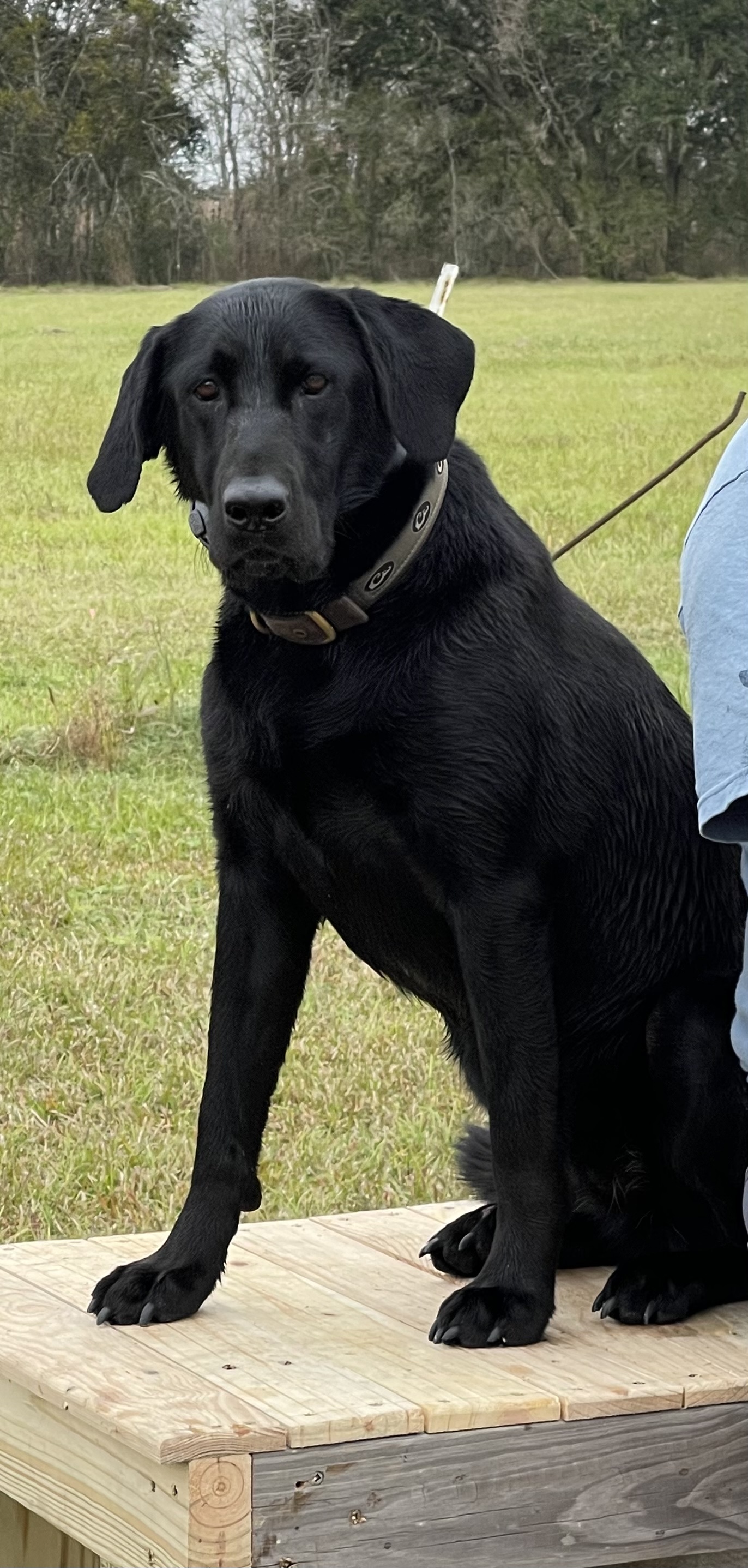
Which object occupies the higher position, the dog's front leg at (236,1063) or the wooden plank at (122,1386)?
the dog's front leg at (236,1063)

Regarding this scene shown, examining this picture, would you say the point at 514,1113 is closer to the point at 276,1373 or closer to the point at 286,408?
the point at 276,1373

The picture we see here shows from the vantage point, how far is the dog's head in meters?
1.84

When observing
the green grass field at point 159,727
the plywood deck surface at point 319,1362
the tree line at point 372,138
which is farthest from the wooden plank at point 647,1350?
the tree line at point 372,138

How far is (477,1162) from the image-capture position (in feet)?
7.52

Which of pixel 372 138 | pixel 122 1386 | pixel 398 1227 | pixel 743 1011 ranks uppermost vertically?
pixel 372 138

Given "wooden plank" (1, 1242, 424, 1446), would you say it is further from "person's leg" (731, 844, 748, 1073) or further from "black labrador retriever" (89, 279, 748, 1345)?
"person's leg" (731, 844, 748, 1073)

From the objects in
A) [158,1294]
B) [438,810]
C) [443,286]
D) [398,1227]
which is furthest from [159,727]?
[438,810]

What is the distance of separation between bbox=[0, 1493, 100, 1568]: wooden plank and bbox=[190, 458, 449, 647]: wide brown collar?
100cm

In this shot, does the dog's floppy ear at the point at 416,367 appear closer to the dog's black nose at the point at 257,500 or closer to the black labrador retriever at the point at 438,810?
the black labrador retriever at the point at 438,810

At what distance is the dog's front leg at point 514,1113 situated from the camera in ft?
6.03

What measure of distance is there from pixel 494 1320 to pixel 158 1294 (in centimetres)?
36

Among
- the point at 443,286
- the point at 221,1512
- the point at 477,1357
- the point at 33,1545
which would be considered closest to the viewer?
the point at 221,1512

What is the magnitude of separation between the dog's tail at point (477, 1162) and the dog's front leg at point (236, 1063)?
1.17 ft

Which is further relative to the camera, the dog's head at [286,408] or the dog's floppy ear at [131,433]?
the dog's floppy ear at [131,433]
